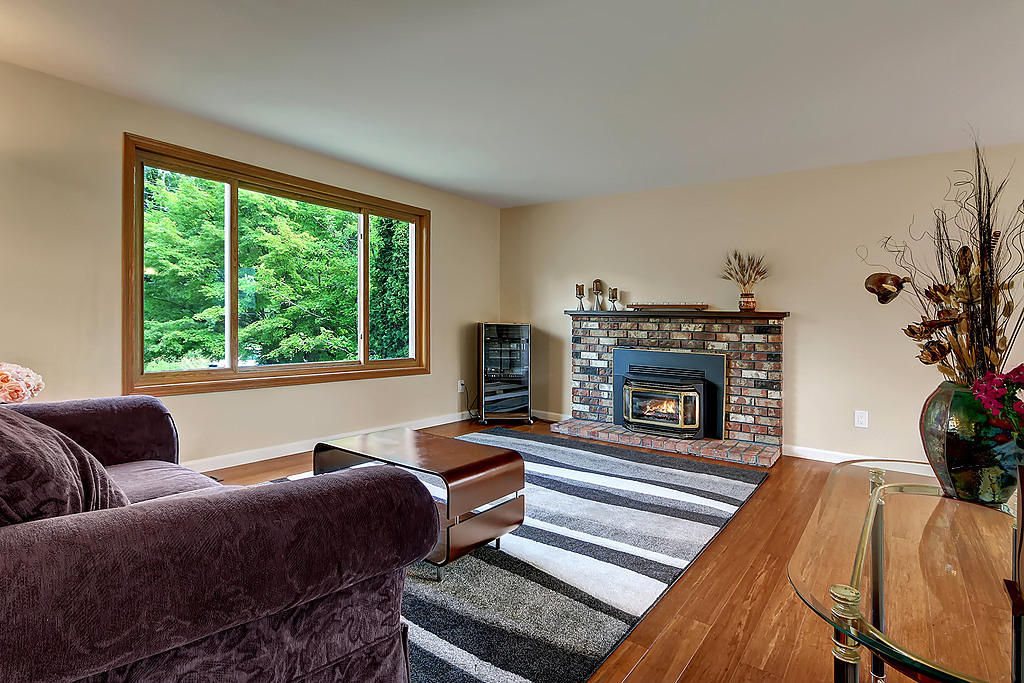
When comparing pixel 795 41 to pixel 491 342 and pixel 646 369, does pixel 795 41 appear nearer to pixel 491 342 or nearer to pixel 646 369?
pixel 646 369

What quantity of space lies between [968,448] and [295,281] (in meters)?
4.22

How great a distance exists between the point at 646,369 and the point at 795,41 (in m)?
3.13

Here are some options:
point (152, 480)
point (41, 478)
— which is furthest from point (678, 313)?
point (41, 478)

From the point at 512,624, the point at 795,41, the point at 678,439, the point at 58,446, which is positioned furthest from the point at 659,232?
the point at 58,446

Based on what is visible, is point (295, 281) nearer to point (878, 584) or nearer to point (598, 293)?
point (598, 293)

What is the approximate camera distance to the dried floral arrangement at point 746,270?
4574 mm

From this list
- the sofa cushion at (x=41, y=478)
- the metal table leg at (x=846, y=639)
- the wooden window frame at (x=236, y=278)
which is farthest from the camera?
the wooden window frame at (x=236, y=278)

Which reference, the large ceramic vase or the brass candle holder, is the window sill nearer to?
the brass candle holder

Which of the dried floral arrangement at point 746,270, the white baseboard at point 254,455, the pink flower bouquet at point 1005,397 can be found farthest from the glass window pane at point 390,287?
the pink flower bouquet at point 1005,397

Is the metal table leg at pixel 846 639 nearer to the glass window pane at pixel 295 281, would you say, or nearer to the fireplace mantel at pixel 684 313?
the fireplace mantel at pixel 684 313

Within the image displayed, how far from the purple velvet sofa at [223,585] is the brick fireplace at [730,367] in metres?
3.71

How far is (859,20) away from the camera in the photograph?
7.32 ft

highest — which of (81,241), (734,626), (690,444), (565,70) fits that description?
(565,70)

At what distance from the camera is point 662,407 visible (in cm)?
482
